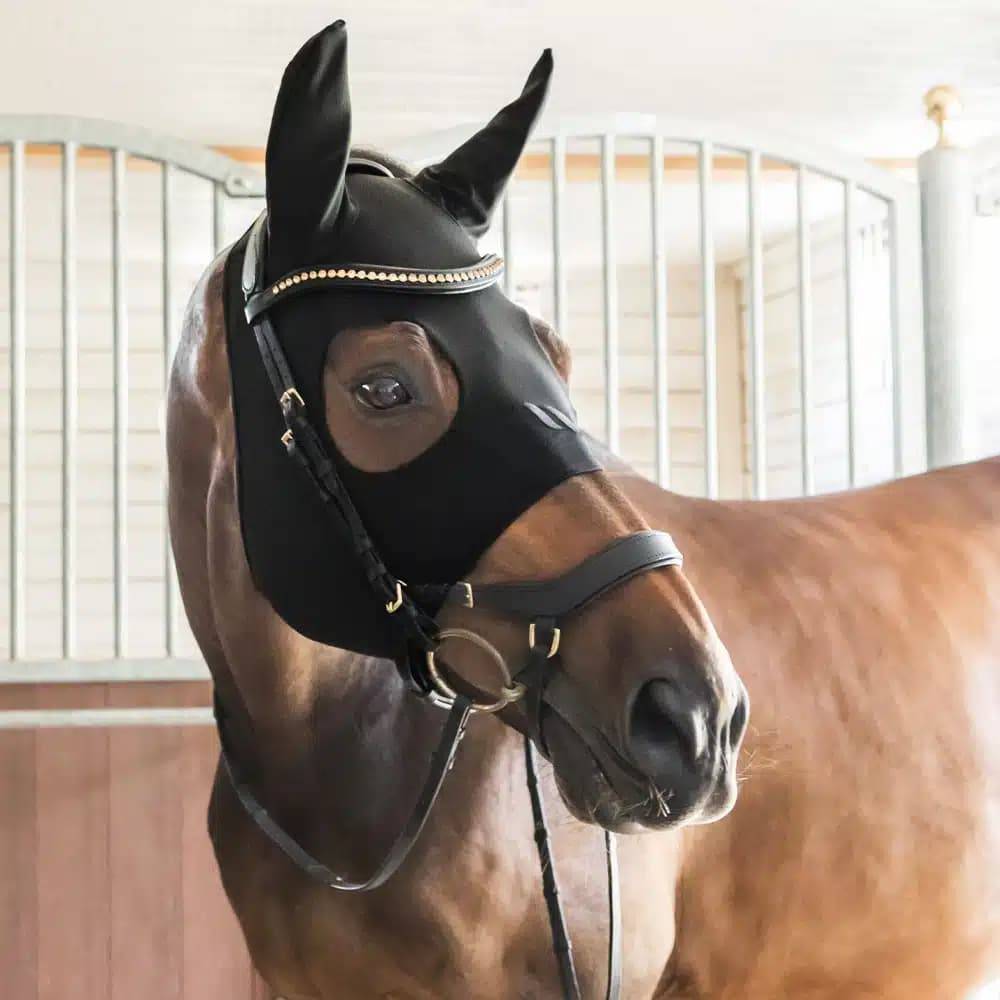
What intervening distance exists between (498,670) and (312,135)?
363 millimetres

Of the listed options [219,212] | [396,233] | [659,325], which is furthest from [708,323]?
[396,233]

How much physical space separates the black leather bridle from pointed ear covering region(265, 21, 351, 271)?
45mm

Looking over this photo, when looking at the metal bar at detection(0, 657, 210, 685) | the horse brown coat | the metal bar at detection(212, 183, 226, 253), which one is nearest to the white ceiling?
the metal bar at detection(212, 183, 226, 253)

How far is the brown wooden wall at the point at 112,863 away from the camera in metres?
1.83

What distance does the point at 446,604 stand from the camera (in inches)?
30.4

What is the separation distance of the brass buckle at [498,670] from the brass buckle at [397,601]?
3 centimetres

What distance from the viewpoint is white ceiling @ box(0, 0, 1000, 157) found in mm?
2404

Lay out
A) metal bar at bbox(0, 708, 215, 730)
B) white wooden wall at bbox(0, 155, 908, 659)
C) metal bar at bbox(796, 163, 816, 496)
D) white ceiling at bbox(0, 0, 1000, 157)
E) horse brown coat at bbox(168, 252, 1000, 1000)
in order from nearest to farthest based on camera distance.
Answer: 1. horse brown coat at bbox(168, 252, 1000, 1000)
2. metal bar at bbox(0, 708, 215, 730)
3. metal bar at bbox(796, 163, 816, 496)
4. white ceiling at bbox(0, 0, 1000, 157)
5. white wooden wall at bbox(0, 155, 908, 659)

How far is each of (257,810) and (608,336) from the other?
110 cm

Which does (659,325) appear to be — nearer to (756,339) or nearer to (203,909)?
(756,339)

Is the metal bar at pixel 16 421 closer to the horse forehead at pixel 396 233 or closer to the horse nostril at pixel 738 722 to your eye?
the horse forehead at pixel 396 233

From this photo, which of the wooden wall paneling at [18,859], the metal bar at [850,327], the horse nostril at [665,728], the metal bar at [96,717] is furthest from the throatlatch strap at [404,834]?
the metal bar at [850,327]

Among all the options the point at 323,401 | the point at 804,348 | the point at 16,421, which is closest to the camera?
the point at 323,401

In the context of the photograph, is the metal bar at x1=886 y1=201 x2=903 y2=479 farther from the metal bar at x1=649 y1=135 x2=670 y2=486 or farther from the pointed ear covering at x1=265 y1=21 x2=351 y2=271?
the pointed ear covering at x1=265 y1=21 x2=351 y2=271
